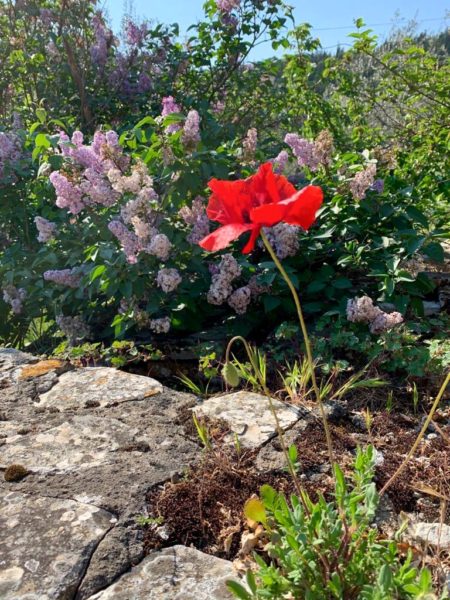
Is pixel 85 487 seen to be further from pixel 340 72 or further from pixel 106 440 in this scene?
pixel 340 72

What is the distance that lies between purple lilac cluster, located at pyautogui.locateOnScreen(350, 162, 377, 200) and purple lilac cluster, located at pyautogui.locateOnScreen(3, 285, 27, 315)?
1677 mm

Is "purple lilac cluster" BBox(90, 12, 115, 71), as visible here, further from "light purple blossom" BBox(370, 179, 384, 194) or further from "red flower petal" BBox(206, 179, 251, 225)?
"red flower petal" BBox(206, 179, 251, 225)

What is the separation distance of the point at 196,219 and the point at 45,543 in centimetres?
156

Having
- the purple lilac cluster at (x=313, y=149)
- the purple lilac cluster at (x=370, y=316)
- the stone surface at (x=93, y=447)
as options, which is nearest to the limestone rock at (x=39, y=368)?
the stone surface at (x=93, y=447)

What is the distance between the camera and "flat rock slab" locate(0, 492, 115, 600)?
1318 millimetres

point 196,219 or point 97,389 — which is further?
point 196,219

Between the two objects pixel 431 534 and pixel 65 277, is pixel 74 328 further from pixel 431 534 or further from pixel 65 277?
pixel 431 534

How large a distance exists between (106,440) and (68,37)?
3621 mm

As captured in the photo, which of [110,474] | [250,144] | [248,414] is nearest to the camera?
[110,474]

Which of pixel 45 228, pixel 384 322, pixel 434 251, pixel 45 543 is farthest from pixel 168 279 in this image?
pixel 45 543

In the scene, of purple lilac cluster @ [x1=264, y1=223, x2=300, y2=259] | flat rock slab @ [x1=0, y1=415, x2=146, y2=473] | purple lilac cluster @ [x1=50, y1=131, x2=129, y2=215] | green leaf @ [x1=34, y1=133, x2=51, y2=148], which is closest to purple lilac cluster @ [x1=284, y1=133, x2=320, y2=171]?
purple lilac cluster @ [x1=264, y1=223, x2=300, y2=259]

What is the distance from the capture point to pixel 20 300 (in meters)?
3.15

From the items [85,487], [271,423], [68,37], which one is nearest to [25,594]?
[85,487]

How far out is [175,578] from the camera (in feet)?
4.41
